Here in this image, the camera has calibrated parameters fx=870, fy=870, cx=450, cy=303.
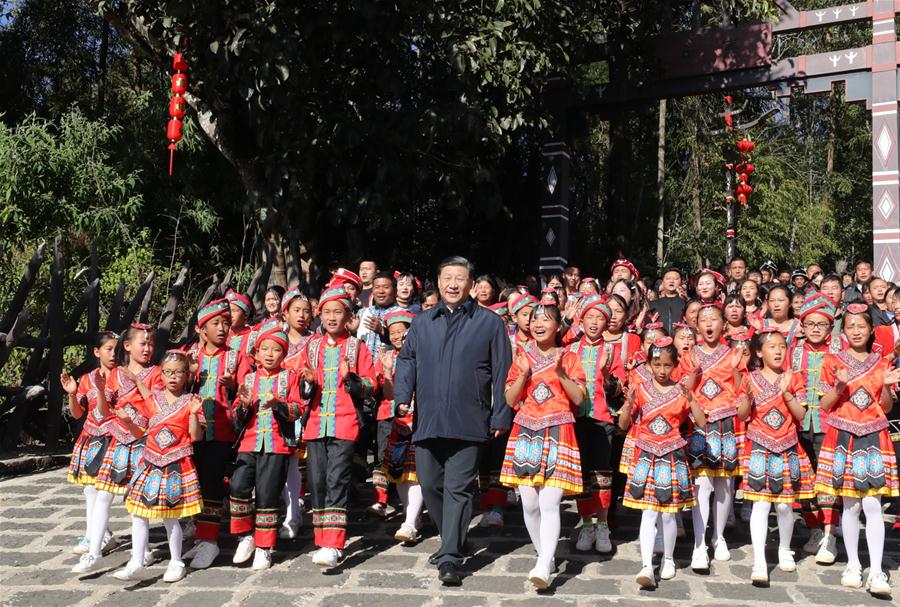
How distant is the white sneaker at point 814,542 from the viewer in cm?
549

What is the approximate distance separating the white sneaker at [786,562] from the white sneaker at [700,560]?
437 mm

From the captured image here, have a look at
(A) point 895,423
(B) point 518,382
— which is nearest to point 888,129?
(A) point 895,423

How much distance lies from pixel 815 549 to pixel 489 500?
2.18m

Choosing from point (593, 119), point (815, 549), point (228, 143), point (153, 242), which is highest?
point (593, 119)

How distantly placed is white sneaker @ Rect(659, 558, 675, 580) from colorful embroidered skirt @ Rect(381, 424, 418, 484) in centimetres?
172

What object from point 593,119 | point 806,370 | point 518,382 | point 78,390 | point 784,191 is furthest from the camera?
point 784,191

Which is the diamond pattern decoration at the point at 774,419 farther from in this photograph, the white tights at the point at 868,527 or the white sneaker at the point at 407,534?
the white sneaker at the point at 407,534

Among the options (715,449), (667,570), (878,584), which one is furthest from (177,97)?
(878,584)

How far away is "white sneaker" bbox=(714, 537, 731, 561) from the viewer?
207 inches

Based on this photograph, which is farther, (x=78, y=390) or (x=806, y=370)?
(x=806, y=370)

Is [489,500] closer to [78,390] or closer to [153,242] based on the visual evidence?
[78,390]

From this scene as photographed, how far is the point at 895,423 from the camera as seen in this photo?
6.18 meters

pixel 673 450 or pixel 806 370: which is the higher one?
pixel 806 370

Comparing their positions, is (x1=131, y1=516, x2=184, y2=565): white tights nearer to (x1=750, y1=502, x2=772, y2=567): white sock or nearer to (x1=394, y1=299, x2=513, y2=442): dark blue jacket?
(x1=394, y1=299, x2=513, y2=442): dark blue jacket
